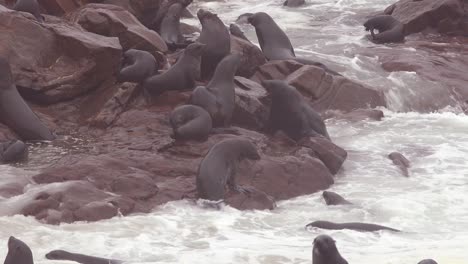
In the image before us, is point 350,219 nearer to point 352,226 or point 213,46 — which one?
point 352,226

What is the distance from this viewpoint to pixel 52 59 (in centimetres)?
1241

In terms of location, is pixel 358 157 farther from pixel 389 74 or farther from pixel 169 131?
pixel 389 74

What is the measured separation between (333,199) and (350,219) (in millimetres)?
556

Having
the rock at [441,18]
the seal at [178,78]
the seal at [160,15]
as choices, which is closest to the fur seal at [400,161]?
the seal at [178,78]

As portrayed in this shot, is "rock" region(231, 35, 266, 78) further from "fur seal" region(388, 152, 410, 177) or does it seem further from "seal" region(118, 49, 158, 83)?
"fur seal" region(388, 152, 410, 177)

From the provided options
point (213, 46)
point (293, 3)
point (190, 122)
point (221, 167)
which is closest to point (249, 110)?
point (190, 122)

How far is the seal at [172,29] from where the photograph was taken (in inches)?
617

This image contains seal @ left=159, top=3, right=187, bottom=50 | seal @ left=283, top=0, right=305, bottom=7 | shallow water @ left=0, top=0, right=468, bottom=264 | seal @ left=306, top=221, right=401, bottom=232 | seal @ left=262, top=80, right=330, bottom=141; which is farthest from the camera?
seal @ left=283, top=0, right=305, bottom=7

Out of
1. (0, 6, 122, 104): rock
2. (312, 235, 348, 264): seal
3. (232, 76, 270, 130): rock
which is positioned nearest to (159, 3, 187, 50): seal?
(0, 6, 122, 104): rock

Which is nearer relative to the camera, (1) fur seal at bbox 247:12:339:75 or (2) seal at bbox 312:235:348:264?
(2) seal at bbox 312:235:348:264

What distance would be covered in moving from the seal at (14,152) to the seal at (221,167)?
2372mm

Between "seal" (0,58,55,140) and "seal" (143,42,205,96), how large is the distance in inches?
71.0

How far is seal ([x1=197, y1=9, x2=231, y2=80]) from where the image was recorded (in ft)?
43.8

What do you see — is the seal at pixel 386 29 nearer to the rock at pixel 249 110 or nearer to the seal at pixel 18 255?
the rock at pixel 249 110
